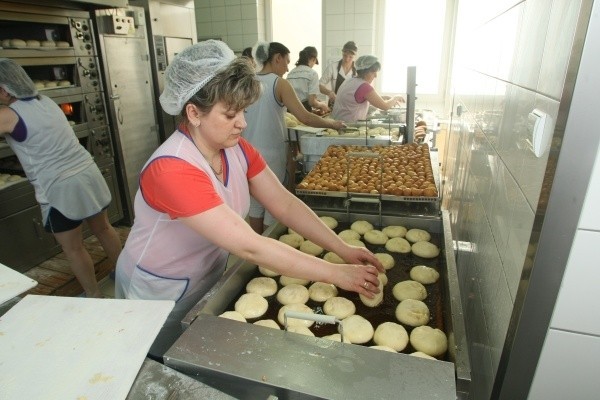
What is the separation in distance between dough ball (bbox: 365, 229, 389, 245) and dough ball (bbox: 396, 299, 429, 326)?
1.52ft

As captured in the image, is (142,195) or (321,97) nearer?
(142,195)

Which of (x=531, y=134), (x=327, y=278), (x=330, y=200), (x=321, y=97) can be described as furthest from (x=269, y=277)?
(x=321, y=97)

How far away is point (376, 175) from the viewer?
8.09 feet

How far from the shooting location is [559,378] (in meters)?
0.90

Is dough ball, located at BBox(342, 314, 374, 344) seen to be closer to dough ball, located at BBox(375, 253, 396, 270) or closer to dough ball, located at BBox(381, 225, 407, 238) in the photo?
dough ball, located at BBox(375, 253, 396, 270)

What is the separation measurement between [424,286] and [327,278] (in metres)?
0.49

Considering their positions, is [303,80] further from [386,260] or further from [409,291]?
[409,291]

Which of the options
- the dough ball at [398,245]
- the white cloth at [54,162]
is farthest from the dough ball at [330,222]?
the white cloth at [54,162]

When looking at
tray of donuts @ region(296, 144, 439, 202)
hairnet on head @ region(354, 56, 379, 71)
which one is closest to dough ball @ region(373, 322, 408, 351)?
tray of donuts @ region(296, 144, 439, 202)

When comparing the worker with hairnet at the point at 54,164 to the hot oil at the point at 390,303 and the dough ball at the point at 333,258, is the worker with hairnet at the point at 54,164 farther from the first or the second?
the dough ball at the point at 333,258

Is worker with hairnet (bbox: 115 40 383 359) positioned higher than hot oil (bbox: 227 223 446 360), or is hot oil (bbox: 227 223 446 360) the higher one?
worker with hairnet (bbox: 115 40 383 359)

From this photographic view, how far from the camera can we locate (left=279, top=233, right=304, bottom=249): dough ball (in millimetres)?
1785

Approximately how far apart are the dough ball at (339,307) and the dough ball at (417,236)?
1.78 ft

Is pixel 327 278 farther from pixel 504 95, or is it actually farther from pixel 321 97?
pixel 321 97
